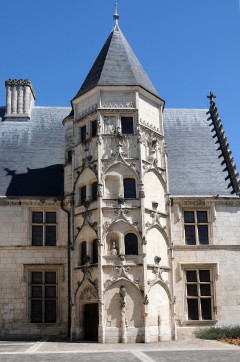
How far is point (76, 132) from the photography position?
2067 cm

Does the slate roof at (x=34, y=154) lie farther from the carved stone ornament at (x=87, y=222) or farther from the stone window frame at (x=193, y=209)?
the stone window frame at (x=193, y=209)

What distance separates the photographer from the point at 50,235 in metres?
20.8

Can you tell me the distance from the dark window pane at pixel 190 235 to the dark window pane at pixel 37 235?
21.5ft

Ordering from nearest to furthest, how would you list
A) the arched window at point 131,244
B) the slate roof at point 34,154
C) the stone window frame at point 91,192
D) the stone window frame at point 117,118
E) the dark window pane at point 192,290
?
the arched window at point 131,244 → the stone window frame at point 91,192 → the stone window frame at point 117,118 → the dark window pane at point 192,290 → the slate roof at point 34,154

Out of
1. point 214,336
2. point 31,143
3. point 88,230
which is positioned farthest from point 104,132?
point 214,336

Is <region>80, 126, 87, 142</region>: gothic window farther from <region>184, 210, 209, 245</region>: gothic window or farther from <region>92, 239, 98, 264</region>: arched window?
<region>184, 210, 209, 245</region>: gothic window

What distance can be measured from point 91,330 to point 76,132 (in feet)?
27.9

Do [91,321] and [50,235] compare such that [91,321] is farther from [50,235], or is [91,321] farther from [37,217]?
[37,217]

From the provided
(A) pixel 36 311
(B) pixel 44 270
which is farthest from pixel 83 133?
(A) pixel 36 311

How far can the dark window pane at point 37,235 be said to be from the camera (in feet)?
67.5

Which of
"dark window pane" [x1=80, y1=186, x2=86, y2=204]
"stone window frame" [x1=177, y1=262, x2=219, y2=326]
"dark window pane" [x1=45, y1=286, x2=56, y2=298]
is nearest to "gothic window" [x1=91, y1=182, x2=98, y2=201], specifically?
"dark window pane" [x1=80, y1=186, x2=86, y2=204]

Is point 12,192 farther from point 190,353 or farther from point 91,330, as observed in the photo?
point 190,353

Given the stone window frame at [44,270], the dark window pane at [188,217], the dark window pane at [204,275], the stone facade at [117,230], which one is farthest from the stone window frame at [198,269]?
the stone window frame at [44,270]

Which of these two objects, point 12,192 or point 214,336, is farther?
point 12,192
